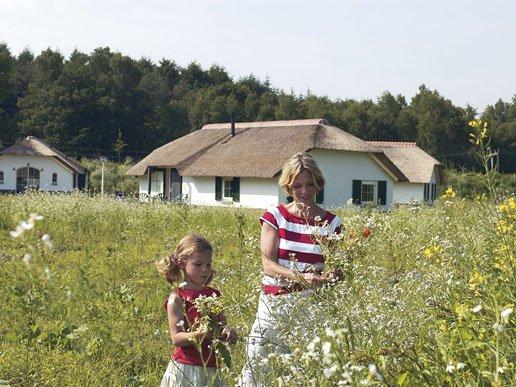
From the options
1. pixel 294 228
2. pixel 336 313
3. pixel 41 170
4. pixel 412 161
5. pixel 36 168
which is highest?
pixel 412 161

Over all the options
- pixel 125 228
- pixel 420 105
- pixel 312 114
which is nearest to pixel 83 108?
pixel 312 114

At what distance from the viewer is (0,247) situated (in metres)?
10.4

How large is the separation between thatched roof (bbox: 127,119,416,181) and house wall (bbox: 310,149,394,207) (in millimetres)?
494

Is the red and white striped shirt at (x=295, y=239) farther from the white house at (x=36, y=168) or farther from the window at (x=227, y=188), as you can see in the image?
the white house at (x=36, y=168)

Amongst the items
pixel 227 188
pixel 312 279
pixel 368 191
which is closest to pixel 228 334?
pixel 312 279

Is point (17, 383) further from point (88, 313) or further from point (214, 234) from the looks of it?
point (214, 234)

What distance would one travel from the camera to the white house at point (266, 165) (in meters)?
32.2

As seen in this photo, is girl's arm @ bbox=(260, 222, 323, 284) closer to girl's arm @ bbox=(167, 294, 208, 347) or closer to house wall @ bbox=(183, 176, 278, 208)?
girl's arm @ bbox=(167, 294, 208, 347)

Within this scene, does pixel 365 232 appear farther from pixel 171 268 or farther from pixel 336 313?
pixel 171 268

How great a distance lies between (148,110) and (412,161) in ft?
90.1

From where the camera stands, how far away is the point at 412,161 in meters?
44.2

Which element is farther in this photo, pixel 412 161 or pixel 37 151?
pixel 37 151

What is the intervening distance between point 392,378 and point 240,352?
1.51 metres

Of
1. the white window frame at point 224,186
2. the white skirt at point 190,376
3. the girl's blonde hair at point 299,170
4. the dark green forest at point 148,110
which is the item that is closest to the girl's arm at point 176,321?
the white skirt at point 190,376
